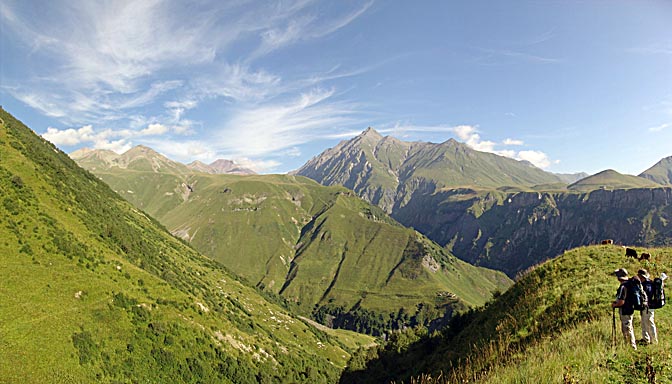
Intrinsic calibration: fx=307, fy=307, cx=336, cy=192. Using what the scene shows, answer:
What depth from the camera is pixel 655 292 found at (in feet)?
46.0

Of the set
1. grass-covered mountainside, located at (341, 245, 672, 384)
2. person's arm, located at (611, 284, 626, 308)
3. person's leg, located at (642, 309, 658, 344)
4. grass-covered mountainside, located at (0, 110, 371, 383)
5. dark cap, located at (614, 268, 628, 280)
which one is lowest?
grass-covered mountainside, located at (0, 110, 371, 383)

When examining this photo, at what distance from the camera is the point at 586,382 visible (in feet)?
32.4

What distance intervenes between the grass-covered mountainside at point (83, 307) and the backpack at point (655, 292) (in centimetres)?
7444

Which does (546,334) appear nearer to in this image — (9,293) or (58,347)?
(58,347)

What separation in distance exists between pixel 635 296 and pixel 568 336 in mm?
3399

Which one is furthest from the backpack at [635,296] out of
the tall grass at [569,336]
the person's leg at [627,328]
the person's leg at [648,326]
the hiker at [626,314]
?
the tall grass at [569,336]

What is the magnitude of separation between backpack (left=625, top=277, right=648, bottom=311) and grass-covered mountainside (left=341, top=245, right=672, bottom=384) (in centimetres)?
150

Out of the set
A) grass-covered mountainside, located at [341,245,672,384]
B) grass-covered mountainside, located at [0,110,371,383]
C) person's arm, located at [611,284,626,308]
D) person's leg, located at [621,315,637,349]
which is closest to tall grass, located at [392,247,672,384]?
grass-covered mountainside, located at [341,245,672,384]

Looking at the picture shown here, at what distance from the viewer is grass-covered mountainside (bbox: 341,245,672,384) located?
422 inches

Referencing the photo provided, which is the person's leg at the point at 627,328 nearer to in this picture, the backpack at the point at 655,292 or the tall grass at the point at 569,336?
the tall grass at the point at 569,336

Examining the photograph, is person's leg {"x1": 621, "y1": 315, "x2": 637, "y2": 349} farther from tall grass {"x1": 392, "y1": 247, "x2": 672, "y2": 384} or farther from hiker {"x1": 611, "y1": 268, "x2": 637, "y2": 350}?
tall grass {"x1": 392, "y1": 247, "x2": 672, "y2": 384}

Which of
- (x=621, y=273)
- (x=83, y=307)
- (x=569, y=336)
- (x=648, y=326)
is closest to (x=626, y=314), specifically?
(x=648, y=326)

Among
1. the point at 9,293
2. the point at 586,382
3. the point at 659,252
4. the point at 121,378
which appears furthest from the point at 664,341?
the point at 9,293

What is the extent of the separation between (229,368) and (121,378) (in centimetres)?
3690
